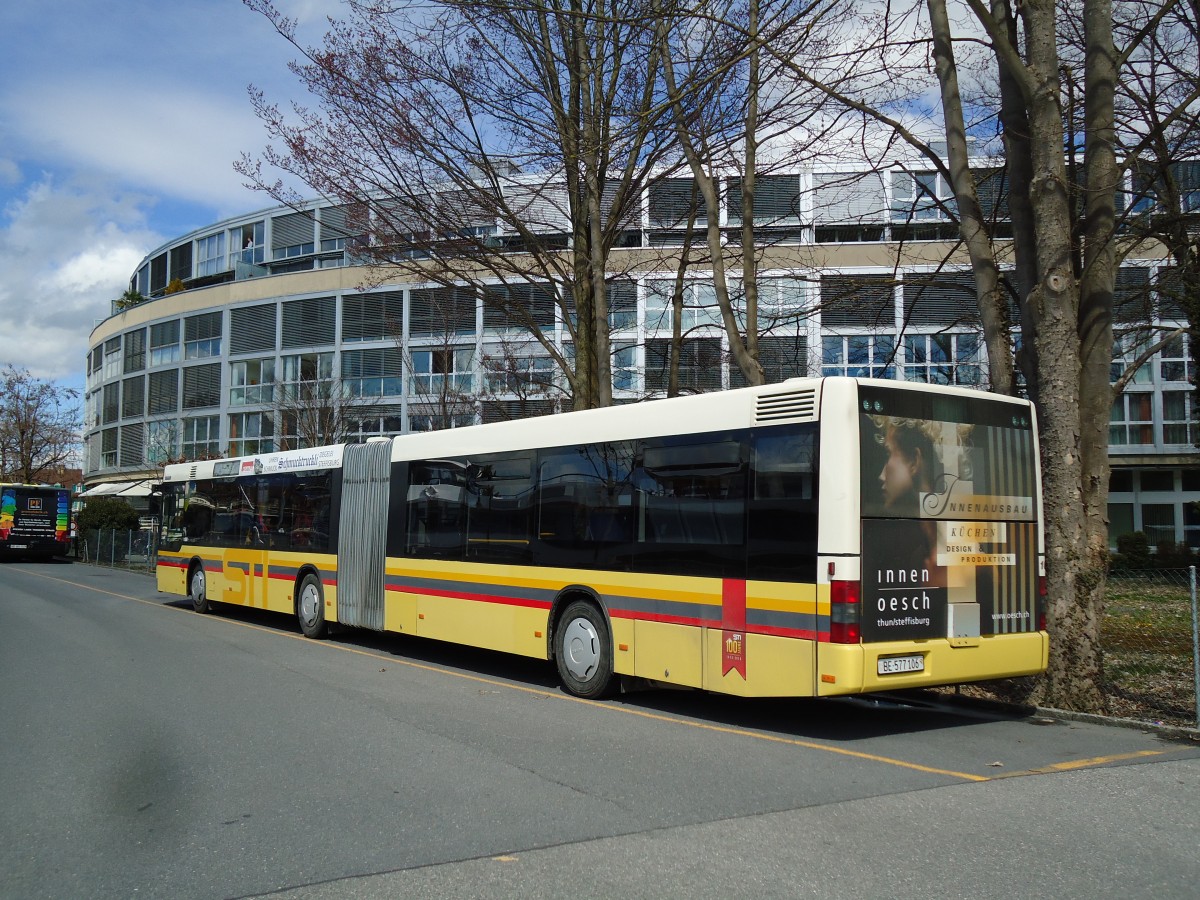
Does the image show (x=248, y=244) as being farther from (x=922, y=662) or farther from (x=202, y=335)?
(x=922, y=662)

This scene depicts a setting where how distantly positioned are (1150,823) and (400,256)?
1381 centimetres

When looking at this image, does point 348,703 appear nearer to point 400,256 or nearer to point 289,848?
point 289,848

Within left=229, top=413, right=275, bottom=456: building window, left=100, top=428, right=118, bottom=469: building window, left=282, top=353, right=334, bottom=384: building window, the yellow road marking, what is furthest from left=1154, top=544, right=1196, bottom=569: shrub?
left=100, top=428, right=118, bottom=469: building window

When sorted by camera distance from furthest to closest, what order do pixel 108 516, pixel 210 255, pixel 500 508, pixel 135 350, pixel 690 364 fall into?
pixel 135 350, pixel 210 255, pixel 108 516, pixel 690 364, pixel 500 508

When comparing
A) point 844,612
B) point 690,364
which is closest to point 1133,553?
point 690,364

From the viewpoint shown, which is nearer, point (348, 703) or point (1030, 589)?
point (1030, 589)

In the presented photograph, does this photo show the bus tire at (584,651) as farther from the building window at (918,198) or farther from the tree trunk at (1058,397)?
the building window at (918,198)

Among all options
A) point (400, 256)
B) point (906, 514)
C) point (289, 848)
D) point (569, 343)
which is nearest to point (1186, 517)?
point (569, 343)

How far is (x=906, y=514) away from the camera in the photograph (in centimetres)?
828

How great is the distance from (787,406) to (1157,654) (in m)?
6.32

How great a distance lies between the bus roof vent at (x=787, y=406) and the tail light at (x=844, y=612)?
135cm

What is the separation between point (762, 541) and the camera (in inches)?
336

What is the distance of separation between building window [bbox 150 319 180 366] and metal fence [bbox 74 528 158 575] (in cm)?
1181

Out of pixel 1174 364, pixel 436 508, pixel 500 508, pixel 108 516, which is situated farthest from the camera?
pixel 108 516
